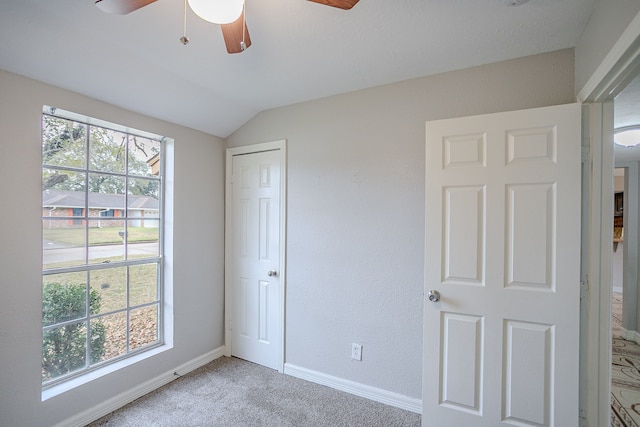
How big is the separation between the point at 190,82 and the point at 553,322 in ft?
9.31

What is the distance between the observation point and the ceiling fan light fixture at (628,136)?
8.41 feet

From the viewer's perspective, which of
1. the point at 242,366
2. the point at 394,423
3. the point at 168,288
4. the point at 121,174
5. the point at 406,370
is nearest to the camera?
the point at 394,423

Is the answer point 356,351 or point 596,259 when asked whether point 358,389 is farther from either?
point 596,259

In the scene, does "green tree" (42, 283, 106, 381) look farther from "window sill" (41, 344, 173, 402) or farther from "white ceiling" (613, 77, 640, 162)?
"white ceiling" (613, 77, 640, 162)

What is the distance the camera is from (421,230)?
2.07 metres

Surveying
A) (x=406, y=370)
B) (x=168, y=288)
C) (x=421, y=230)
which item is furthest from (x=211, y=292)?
(x=421, y=230)

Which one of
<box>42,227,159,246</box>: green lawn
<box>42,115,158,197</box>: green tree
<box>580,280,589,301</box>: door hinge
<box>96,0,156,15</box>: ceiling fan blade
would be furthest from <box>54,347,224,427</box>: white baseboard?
<box>580,280,589,301</box>: door hinge

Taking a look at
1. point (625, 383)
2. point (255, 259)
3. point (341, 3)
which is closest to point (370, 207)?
point (255, 259)

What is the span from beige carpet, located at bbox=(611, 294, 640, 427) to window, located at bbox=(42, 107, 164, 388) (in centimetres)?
363

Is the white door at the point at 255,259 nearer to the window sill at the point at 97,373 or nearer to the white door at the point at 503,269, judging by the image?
the window sill at the point at 97,373

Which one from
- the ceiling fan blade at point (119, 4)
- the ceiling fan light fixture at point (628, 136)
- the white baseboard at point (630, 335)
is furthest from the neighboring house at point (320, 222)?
the white baseboard at point (630, 335)

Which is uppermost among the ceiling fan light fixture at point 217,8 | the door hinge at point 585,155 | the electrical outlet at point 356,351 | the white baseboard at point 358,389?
the ceiling fan light fixture at point 217,8

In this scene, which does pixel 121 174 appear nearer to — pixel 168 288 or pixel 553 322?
pixel 168 288

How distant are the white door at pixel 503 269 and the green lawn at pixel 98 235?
2.28m
